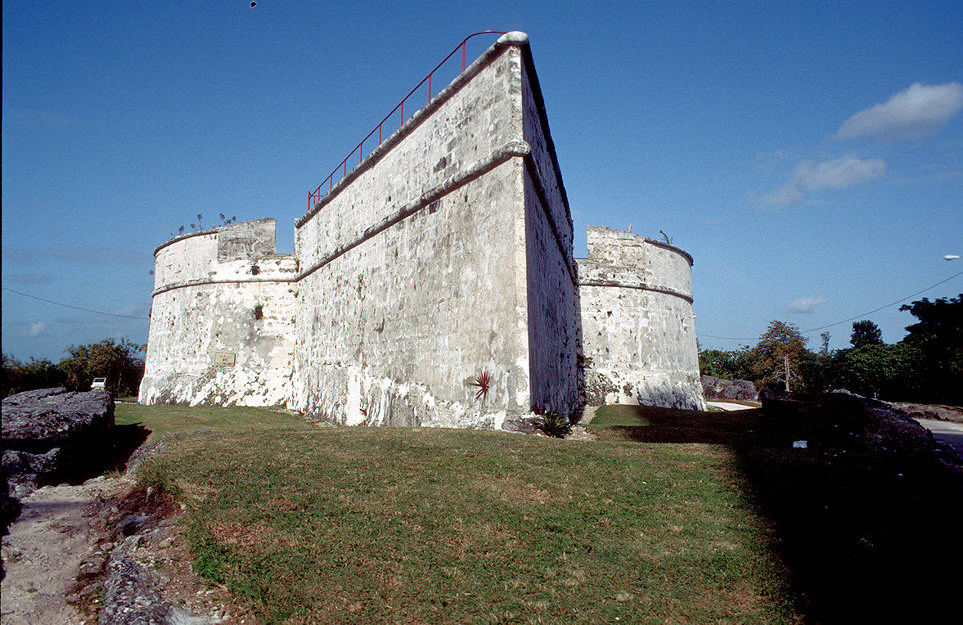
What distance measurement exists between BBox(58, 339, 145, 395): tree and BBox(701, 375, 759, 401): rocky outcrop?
85.7ft

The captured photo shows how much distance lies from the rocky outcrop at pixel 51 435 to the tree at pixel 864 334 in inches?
1892

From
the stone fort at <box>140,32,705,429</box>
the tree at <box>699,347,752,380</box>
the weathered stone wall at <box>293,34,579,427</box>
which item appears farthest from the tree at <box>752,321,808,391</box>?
the weathered stone wall at <box>293,34,579,427</box>

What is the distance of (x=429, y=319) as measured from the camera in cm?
923

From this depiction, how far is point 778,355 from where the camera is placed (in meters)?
34.3

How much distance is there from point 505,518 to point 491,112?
664 centimetres

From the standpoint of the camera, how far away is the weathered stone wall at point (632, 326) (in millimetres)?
15695

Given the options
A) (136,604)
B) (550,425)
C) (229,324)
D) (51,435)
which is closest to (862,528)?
(550,425)

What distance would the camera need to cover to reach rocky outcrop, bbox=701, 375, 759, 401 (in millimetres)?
24938

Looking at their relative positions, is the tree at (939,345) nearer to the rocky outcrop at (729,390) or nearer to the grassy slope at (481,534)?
the rocky outcrop at (729,390)

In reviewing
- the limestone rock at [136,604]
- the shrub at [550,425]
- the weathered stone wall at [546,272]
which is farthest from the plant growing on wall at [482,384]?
the limestone rock at [136,604]

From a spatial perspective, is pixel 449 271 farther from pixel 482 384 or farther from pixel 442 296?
pixel 482 384

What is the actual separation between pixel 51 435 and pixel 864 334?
50651mm

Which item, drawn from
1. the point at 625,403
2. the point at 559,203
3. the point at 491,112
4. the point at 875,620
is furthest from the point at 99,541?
the point at 625,403

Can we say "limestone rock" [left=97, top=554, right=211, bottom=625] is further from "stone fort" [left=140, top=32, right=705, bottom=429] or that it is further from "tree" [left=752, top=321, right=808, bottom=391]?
"tree" [left=752, top=321, right=808, bottom=391]
